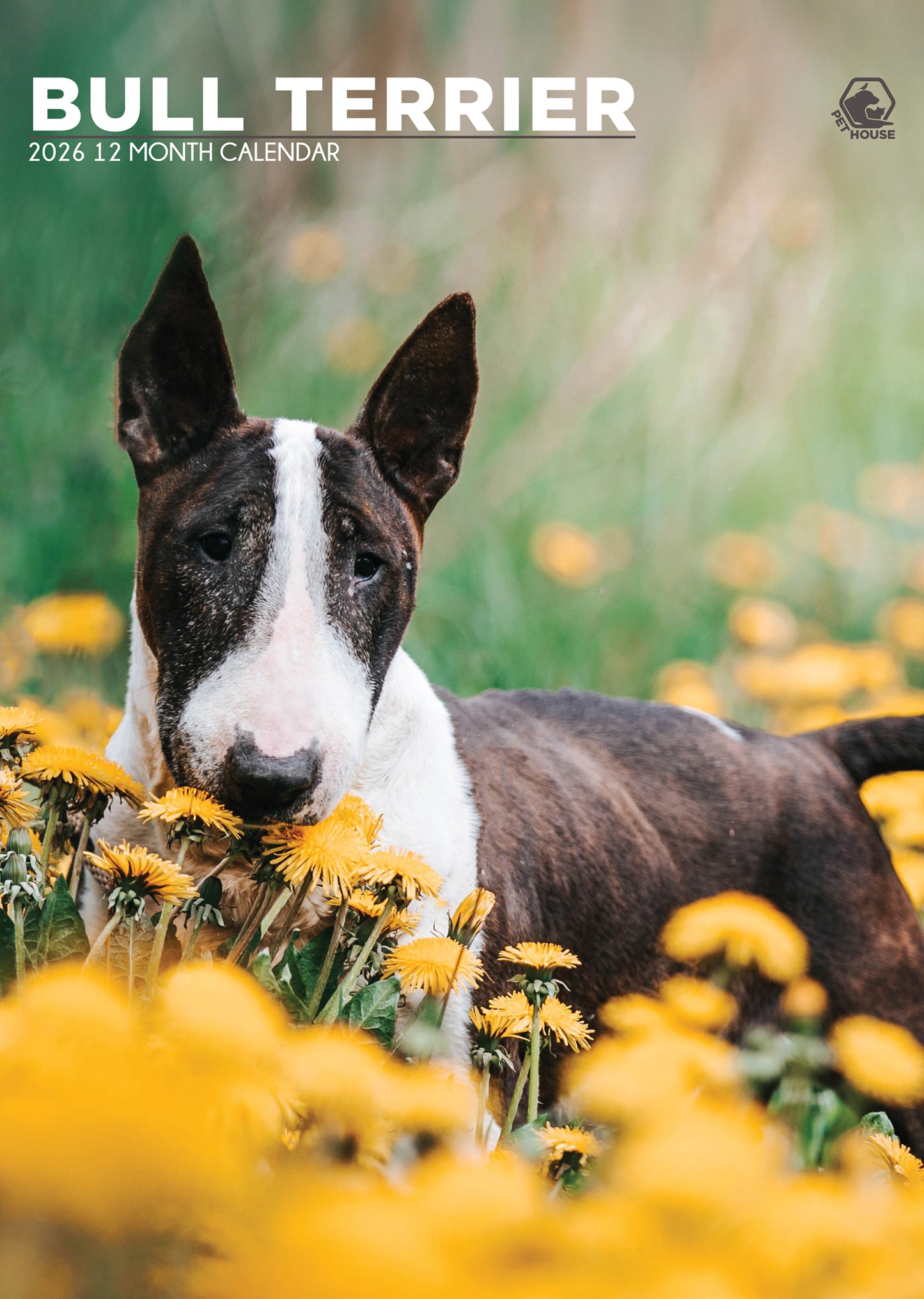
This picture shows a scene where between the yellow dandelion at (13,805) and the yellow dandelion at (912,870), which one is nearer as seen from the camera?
the yellow dandelion at (13,805)

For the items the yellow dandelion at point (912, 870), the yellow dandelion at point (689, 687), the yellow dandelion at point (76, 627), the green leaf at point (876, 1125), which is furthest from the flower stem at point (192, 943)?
the yellow dandelion at point (689, 687)

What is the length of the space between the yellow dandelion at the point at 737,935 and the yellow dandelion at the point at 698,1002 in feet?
0.20

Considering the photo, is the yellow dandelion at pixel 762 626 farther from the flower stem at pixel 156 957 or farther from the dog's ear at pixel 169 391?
the flower stem at pixel 156 957

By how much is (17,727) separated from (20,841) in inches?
5.8

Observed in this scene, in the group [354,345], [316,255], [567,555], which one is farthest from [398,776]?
[316,255]

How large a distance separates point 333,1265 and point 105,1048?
0.22 meters

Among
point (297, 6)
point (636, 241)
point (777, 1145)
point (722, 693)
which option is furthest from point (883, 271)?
point (777, 1145)

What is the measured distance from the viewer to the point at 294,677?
1768 mm

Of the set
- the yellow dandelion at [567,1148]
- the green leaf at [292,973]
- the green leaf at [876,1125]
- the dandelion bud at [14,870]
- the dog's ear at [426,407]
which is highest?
the dog's ear at [426,407]

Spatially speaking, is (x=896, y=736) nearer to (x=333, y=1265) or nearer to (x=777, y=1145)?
(x=777, y=1145)

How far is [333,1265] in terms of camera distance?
600 mm

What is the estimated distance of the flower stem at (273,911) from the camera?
1.54 metres

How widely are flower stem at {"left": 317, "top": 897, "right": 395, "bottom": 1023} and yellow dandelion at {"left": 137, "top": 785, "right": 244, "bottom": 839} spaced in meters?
0.20

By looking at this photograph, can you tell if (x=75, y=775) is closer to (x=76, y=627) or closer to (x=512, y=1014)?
(x=512, y=1014)
